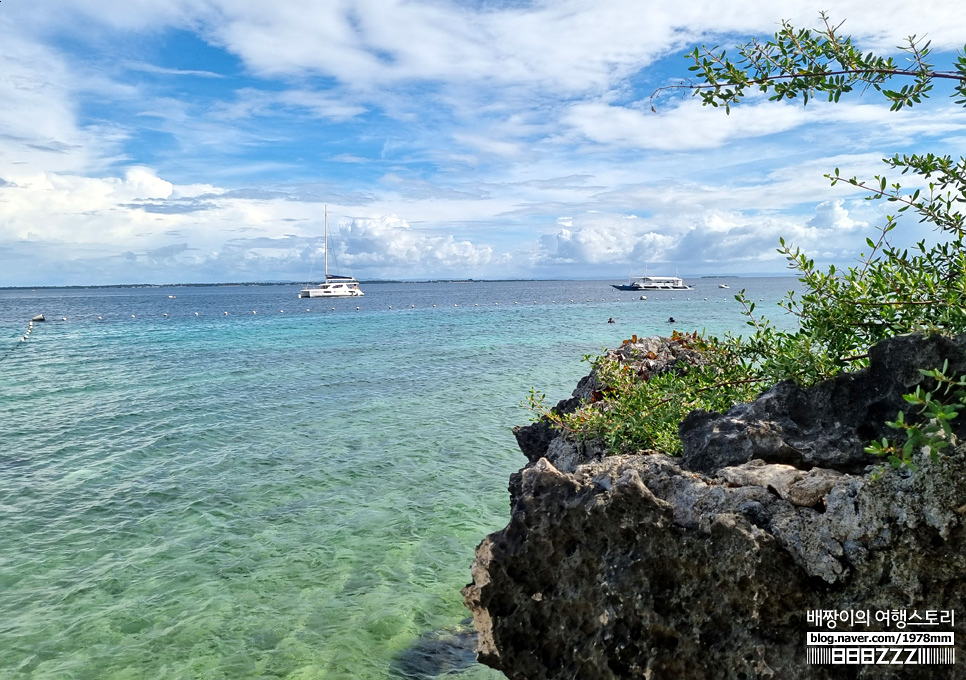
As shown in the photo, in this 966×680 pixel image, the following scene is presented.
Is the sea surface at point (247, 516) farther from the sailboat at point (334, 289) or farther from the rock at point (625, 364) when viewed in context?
the sailboat at point (334, 289)

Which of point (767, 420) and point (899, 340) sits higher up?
point (899, 340)

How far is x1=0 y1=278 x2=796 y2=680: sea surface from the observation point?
714cm

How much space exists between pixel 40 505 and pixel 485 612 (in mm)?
10211

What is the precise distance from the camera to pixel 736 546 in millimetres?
3910

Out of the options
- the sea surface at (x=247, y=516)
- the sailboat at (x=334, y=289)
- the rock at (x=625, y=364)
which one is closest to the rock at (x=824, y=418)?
the rock at (x=625, y=364)

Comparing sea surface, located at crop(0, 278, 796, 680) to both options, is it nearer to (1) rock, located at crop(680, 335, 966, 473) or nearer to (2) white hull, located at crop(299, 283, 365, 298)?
(1) rock, located at crop(680, 335, 966, 473)

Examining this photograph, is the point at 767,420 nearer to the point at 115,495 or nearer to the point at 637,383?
the point at 637,383

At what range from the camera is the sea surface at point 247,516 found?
23.4 ft

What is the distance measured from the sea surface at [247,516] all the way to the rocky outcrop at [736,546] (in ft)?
7.83

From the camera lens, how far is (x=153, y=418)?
59.1 feet

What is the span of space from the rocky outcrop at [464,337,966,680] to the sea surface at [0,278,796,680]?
2.39 m

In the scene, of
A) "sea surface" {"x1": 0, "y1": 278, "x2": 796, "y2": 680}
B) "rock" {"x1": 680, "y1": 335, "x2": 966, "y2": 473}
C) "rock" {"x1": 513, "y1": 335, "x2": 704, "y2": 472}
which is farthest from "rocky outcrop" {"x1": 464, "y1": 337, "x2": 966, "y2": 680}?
"sea surface" {"x1": 0, "y1": 278, "x2": 796, "y2": 680}

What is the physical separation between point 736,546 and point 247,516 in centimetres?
897

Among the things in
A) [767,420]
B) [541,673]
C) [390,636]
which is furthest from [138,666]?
[767,420]
